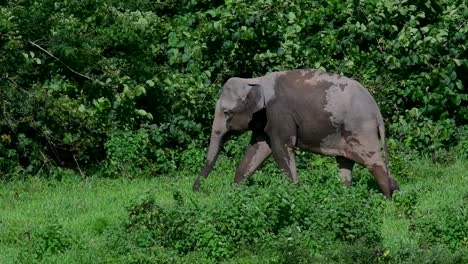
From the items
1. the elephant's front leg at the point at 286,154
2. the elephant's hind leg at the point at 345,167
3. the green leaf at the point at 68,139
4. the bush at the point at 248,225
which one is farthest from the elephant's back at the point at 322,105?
the green leaf at the point at 68,139

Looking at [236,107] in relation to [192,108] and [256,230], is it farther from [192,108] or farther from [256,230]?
[256,230]

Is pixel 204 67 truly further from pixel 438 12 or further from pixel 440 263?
pixel 440 263

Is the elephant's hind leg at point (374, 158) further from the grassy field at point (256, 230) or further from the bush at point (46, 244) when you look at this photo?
the bush at point (46, 244)

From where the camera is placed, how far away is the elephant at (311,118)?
14102mm

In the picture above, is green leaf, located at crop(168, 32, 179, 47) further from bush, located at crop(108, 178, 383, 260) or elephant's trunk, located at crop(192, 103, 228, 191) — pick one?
bush, located at crop(108, 178, 383, 260)

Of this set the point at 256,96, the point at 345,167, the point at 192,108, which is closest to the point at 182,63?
the point at 192,108

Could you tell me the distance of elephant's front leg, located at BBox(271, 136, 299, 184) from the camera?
1421 centimetres

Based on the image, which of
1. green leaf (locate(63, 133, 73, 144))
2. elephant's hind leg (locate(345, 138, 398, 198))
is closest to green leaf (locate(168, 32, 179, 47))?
green leaf (locate(63, 133, 73, 144))

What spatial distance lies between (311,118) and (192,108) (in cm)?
350

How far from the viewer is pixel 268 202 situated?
1127 centimetres

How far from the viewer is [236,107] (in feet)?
47.5

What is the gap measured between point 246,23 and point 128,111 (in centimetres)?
228

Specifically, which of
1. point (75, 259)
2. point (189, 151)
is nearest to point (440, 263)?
point (75, 259)

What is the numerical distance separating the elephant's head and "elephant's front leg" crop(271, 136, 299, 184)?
1.45ft
